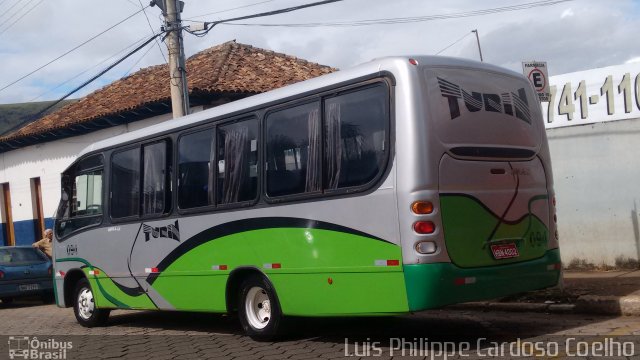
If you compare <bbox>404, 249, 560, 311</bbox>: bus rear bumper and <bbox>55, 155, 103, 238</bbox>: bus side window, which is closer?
<bbox>404, 249, 560, 311</bbox>: bus rear bumper

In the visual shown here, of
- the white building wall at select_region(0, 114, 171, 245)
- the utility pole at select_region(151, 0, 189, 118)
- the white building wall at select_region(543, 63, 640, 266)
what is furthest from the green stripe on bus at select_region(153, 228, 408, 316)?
the white building wall at select_region(0, 114, 171, 245)

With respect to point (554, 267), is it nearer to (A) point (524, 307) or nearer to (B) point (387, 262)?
(A) point (524, 307)

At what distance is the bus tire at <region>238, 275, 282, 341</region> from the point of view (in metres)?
7.88

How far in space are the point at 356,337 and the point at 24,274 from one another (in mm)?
9705

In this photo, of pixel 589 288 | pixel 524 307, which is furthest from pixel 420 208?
pixel 589 288

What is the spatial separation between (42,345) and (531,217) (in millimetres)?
6310

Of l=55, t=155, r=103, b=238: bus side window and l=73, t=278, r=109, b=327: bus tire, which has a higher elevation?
l=55, t=155, r=103, b=238: bus side window

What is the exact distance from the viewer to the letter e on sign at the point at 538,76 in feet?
30.7

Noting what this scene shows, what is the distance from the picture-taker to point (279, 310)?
7.77m

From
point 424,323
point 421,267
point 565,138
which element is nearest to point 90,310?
point 424,323

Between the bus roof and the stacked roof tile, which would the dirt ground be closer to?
the bus roof

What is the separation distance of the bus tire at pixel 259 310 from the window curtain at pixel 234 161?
3.31 feet

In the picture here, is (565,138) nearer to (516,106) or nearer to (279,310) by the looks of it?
(516,106)

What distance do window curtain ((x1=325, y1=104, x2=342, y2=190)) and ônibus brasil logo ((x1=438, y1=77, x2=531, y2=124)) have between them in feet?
3.55
